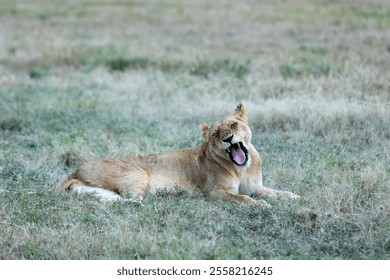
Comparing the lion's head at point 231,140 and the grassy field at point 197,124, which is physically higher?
the lion's head at point 231,140

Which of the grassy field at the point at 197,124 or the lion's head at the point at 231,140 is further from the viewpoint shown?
the lion's head at the point at 231,140

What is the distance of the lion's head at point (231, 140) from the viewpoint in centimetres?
794

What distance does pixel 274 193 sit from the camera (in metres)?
8.22

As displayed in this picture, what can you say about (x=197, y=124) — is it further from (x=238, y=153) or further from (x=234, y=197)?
(x=234, y=197)

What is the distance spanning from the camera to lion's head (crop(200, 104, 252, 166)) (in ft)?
Result: 26.0

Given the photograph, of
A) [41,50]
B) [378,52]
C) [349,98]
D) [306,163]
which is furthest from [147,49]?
[306,163]

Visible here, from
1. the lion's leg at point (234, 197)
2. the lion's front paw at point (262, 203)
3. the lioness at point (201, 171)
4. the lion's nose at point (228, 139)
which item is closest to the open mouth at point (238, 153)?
the lioness at point (201, 171)

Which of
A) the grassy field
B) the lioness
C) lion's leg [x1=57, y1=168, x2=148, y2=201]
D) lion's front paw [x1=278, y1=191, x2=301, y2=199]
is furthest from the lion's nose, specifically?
lion's leg [x1=57, y1=168, x2=148, y2=201]

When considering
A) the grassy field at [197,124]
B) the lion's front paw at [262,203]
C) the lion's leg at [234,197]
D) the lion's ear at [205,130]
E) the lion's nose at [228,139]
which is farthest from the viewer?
the lion's ear at [205,130]

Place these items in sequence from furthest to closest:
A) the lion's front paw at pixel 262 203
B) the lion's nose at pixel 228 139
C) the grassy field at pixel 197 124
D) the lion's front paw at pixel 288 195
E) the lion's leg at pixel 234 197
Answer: the lion's front paw at pixel 288 195
the lion's nose at pixel 228 139
the lion's leg at pixel 234 197
the lion's front paw at pixel 262 203
the grassy field at pixel 197 124

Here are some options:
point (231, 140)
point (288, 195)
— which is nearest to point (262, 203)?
point (288, 195)

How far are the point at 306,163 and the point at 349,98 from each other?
450 cm

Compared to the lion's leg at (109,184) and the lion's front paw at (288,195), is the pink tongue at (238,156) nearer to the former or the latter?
the lion's front paw at (288,195)
